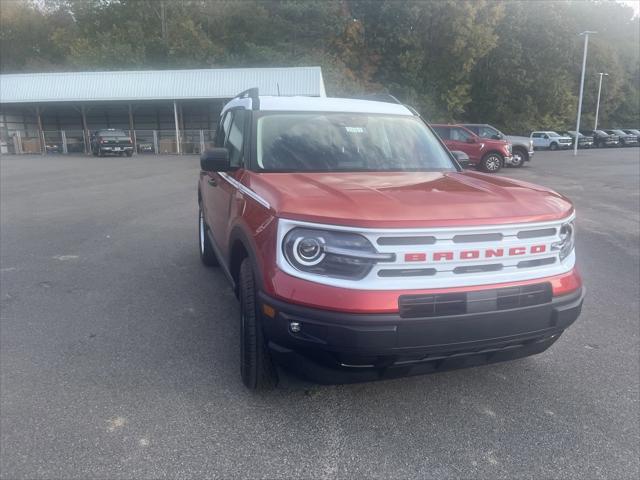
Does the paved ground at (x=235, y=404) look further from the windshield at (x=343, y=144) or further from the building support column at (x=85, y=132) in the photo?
the building support column at (x=85, y=132)

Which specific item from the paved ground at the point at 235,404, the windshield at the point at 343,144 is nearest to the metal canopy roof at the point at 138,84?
the paved ground at the point at 235,404

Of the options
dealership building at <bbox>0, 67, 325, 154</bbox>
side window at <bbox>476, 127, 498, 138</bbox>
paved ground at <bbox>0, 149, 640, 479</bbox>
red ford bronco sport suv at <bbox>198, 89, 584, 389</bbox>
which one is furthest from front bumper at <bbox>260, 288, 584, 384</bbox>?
dealership building at <bbox>0, 67, 325, 154</bbox>

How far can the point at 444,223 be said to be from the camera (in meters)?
2.79

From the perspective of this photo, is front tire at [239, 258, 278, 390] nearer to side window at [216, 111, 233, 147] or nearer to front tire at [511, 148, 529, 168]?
side window at [216, 111, 233, 147]

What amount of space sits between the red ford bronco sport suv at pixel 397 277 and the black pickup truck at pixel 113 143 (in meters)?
30.1

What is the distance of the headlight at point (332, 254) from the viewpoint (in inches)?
109

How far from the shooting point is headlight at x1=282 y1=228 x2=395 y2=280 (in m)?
2.76

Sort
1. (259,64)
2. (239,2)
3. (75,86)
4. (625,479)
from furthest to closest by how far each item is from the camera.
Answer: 1. (239,2)
2. (259,64)
3. (75,86)
4. (625,479)

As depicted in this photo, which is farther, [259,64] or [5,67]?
[5,67]

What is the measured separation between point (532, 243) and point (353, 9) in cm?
4853

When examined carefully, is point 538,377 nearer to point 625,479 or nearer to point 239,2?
point 625,479

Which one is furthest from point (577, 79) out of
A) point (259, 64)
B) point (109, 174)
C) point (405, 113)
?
point (405, 113)

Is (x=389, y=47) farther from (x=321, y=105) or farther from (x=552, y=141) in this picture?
(x=321, y=105)

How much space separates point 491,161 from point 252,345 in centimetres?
1896
